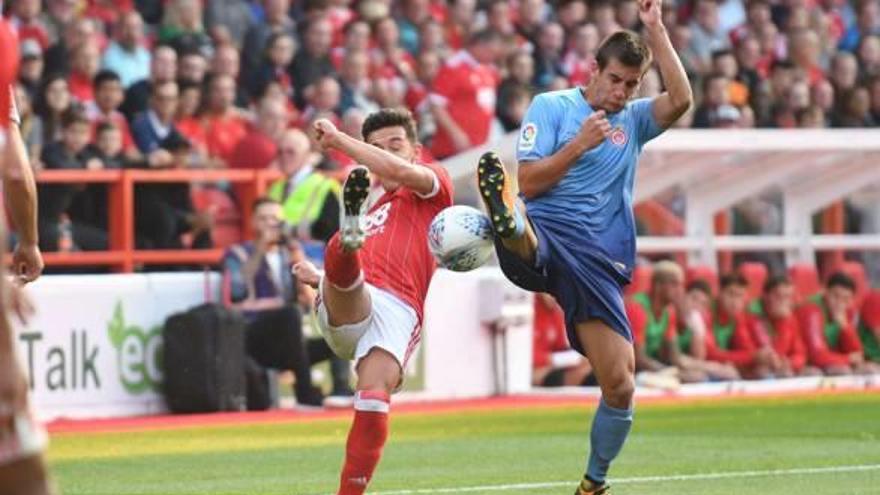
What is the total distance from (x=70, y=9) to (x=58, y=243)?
278cm

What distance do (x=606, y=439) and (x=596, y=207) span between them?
1.09 meters

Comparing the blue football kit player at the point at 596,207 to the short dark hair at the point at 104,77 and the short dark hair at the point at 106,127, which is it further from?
the short dark hair at the point at 104,77

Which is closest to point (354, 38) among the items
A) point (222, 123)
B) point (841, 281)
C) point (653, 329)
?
point (222, 123)

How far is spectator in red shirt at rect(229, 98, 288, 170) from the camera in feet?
65.1

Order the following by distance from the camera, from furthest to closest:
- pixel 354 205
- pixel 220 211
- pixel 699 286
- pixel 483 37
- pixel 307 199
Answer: pixel 483 37
pixel 699 286
pixel 220 211
pixel 307 199
pixel 354 205

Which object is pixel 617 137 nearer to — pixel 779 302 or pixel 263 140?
pixel 263 140

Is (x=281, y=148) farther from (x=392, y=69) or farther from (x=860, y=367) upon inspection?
(x=860, y=367)

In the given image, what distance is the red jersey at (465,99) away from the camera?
21672 mm

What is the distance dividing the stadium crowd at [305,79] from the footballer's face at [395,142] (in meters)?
7.29

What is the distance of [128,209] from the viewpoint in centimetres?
1875

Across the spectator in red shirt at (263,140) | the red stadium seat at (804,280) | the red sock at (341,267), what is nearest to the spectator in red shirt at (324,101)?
the spectator in red shirt at (263,140)

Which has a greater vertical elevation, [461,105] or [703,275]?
[461,105]

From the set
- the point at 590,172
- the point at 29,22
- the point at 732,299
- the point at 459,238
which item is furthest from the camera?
the point at 732,299

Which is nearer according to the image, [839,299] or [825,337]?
[825,337]
